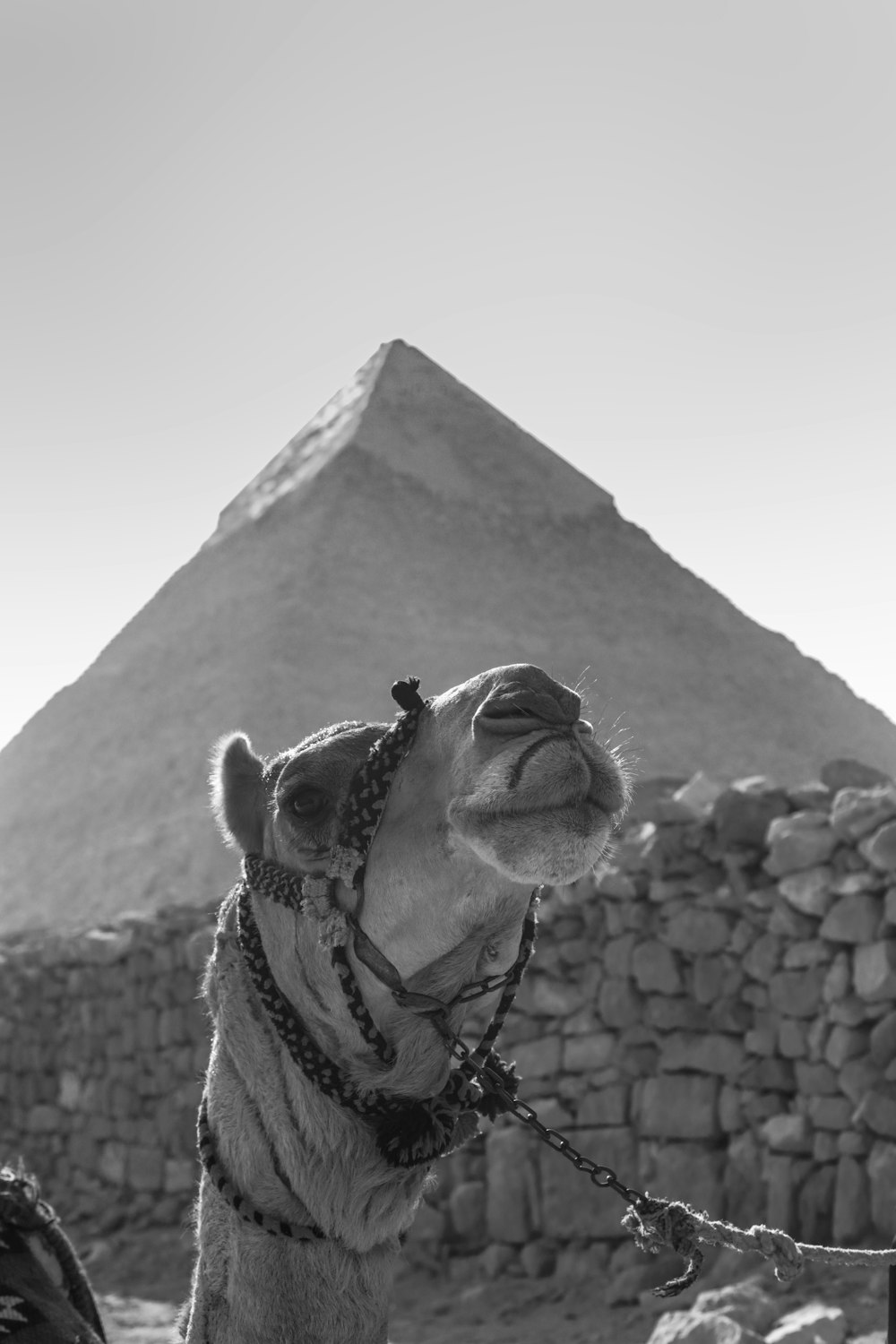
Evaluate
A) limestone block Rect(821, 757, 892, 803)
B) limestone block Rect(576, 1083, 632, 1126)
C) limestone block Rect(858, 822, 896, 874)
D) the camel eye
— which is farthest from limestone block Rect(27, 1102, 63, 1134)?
the camel eye

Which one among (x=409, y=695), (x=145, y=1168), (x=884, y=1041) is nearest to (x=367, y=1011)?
(x=409, y=695)

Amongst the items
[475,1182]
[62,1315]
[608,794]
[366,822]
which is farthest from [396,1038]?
[475,1182]

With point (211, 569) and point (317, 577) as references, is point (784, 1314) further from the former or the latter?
point (211, 569)

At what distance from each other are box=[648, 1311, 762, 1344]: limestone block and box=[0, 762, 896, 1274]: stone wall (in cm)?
142

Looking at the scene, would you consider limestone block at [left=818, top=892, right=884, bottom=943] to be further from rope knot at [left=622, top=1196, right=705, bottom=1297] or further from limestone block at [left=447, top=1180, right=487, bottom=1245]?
rope knot at [left=622, top=1196, right=705, bottom=1297]

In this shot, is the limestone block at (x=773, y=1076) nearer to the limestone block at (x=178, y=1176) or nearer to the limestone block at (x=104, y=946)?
the limestone block at (x=178, y=1176)

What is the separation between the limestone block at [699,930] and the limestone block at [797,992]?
1.65 ft

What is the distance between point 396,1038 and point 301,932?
0.18 meters

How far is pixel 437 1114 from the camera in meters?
1.72

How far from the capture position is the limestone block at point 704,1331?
5699 millimetres

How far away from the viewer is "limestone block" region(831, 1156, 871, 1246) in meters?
7.20

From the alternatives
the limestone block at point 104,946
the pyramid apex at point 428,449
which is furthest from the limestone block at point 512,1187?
the pyramid apex at point 428,449

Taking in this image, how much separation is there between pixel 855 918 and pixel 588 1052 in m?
2.10

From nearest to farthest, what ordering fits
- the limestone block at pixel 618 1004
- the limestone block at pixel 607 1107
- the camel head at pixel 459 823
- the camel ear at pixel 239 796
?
1. the camel head at pixel 459 823
2. the camel ear at pixel 239 796
3. the limestone block at pixel 607 1107
4. the limestone block at pixel 618 1004
